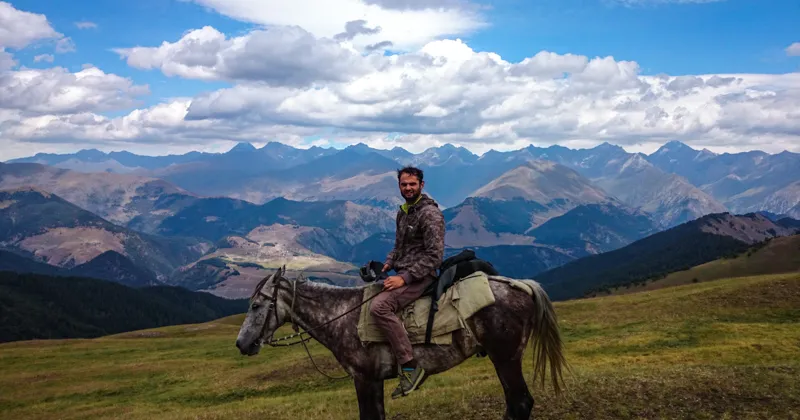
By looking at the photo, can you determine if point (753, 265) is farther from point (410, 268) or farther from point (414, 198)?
point (410, 268)

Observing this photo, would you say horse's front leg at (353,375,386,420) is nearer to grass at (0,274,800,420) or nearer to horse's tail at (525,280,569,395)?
horse's tail at (525,280,569,395)

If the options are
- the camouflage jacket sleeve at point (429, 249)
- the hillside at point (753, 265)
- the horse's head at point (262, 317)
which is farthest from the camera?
the hillside at point (753, 265)

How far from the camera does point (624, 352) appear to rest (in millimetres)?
32344

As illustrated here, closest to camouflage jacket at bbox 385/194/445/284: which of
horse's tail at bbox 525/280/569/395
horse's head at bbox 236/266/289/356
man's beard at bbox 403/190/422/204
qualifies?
man's beard at bbox 403/190/422/204

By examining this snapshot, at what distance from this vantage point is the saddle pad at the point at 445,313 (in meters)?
12.4

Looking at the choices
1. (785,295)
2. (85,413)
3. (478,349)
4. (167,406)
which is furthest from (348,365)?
(785,295)

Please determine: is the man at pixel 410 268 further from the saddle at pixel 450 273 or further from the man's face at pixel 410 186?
the saddle at pixel 450 273

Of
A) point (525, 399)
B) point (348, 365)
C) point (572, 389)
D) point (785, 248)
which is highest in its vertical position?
point (348, 365)

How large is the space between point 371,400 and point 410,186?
5.15 m

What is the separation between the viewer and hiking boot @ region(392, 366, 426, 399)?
12.1 metres

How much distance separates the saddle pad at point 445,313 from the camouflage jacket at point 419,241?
0.75m

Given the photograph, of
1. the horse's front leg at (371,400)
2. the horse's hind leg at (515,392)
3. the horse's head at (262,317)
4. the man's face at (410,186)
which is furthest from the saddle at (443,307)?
the horse's head at (262,317)

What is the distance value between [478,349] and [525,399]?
5.12ft

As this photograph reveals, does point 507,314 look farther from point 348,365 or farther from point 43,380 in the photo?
point 43,380
